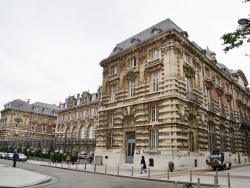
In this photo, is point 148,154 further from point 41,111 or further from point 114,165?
point 41,111

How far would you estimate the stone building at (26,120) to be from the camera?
213ft

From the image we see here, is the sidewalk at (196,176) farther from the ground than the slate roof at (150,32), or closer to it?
closer to it

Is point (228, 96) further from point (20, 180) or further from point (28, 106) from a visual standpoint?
point (28, 106)

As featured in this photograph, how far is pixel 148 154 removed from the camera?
Result: 70.6 ft

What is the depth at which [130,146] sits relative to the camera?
2464 cm

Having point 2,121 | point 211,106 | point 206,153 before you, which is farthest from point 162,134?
point 2,121

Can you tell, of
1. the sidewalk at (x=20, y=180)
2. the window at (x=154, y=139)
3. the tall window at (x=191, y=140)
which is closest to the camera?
the sidewalk at (x=20, y=180)

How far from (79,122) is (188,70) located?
33630mm

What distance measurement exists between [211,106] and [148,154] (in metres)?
11.4

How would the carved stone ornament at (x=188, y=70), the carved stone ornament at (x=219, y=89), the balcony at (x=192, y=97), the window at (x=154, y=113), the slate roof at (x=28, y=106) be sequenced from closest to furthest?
1. the window at (x=154, y=113)
2. the balcony at (x=192, y=97)
3. the carved stone ornament at (x=188, y=70)
4. the carved stone ornament at (x=219, y=89)
5. the slate roof at (x=28, y=106)

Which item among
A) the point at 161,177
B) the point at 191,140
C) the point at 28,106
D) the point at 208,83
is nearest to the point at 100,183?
the point at 161,177

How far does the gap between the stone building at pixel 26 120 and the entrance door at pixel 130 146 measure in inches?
1677

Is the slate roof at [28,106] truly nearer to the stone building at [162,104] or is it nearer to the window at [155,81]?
the stone building at [162,104]

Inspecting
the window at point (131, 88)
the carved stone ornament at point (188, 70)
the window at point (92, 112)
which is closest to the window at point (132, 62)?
the window at point (131, 88)
